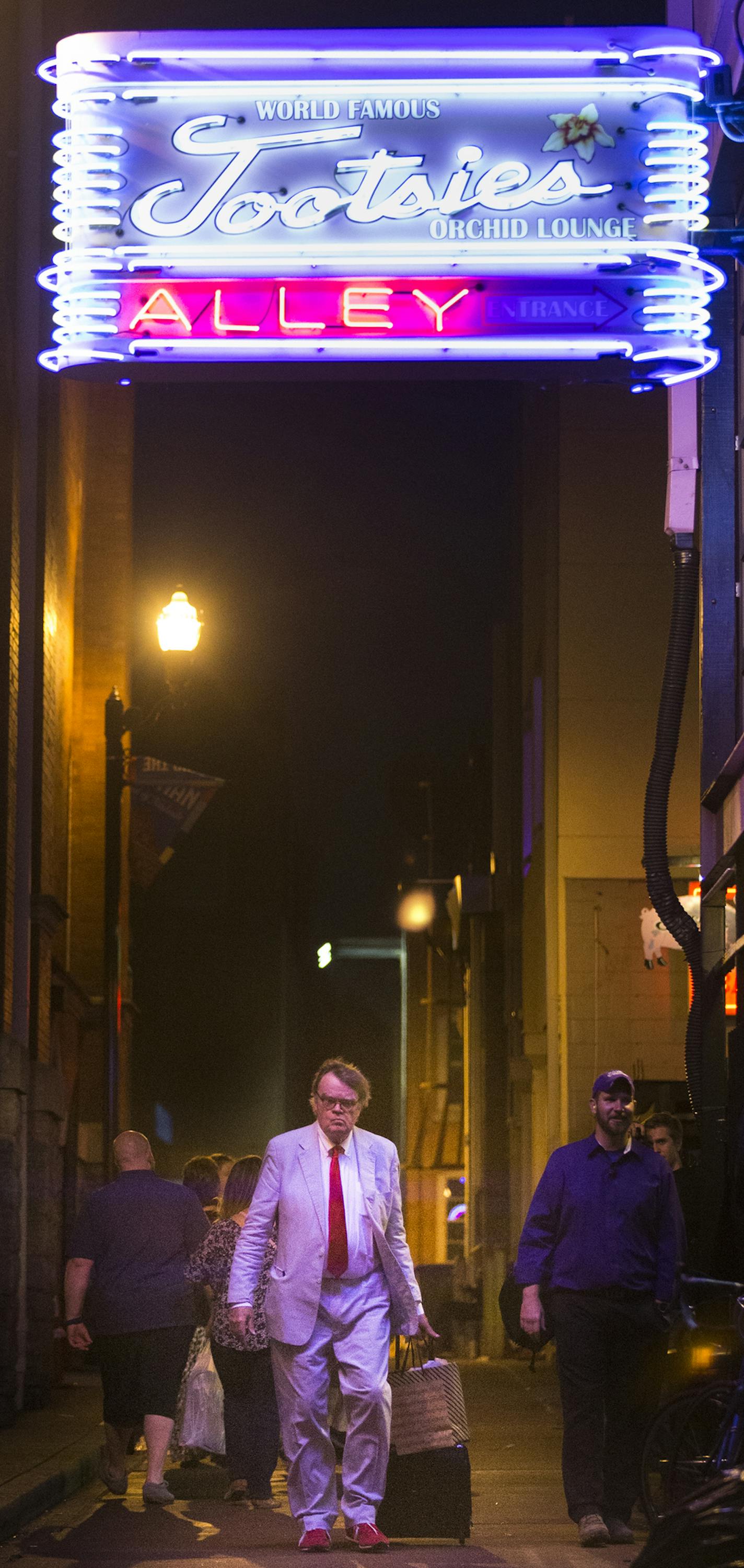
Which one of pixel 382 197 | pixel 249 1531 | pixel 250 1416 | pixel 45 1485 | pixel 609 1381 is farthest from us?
pixel 382 197

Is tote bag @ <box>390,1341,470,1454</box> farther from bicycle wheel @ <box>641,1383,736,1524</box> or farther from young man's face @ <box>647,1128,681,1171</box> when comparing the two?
young man's face @ <box>647,1128,681,1171</box>

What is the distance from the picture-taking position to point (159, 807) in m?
23.8

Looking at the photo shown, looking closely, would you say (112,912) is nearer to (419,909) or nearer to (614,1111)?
(614,1111)

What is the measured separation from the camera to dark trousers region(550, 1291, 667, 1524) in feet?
30.6

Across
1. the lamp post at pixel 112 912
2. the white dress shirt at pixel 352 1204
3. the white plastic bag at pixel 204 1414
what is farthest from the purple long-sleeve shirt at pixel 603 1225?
the lamp post at pixel 112 912

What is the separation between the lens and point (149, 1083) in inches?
1752

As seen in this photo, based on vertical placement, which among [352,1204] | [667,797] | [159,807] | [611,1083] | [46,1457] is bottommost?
[46,1457]

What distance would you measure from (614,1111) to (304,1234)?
61.9 inches

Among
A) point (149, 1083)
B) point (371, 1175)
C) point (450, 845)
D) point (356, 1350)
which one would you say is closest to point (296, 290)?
point (371, 1175)

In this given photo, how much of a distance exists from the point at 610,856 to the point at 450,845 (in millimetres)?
32286

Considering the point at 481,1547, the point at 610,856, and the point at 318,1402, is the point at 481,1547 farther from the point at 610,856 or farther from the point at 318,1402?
the point at 610,856

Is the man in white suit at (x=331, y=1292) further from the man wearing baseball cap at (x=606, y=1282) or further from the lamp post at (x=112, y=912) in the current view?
the lamp post at (x=112, y=912)

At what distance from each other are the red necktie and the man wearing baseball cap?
89 centimetres

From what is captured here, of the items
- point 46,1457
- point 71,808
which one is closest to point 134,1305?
point 46,1457
